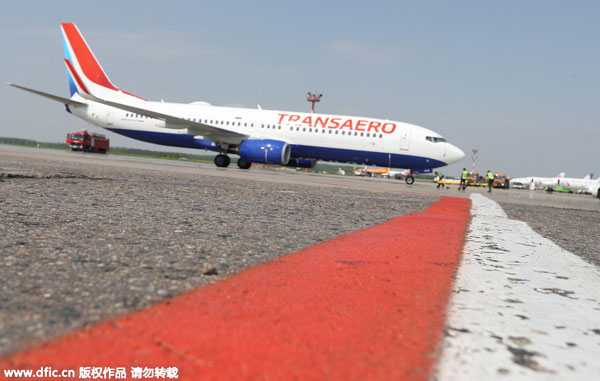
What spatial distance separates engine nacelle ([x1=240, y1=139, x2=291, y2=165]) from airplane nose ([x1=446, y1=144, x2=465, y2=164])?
7231mm

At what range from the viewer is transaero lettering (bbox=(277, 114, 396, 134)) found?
1920 centimetres

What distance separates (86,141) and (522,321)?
1559 inches

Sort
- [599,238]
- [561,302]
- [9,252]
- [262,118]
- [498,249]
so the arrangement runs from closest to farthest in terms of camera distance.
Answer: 1. [561,302]
2. [9,252]
3. [498,249]
4. [599,238]
5. [262,118]

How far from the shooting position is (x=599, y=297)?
1.80 metres

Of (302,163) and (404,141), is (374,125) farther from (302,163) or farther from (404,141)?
(302,163)

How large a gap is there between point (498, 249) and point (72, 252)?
2.68 m

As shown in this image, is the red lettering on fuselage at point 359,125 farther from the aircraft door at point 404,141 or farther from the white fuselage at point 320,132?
the aircraft door at point 404,141

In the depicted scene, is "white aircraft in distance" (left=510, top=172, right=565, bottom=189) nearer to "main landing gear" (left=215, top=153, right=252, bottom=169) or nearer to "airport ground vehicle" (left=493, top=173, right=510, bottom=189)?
"airport ground vehicle" (left=493, top=173, right=510, bottom=189)

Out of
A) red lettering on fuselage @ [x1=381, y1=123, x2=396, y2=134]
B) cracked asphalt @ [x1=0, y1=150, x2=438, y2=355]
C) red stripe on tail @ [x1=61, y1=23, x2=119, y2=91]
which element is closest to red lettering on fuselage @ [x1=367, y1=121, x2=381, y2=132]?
red lettering on fuselage @ [x1=381, y1=123, x2=396, y2=134]

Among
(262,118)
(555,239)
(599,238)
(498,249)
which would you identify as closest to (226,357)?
(498,249)

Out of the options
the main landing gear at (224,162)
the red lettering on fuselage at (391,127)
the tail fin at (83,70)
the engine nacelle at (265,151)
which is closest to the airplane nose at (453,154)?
the red lettering on fuselage at (391,127)

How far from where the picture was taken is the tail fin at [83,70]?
24.6 meters

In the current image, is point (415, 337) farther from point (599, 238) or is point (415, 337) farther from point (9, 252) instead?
point (599, 238)

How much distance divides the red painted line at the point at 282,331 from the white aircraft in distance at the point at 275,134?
17480 mm
